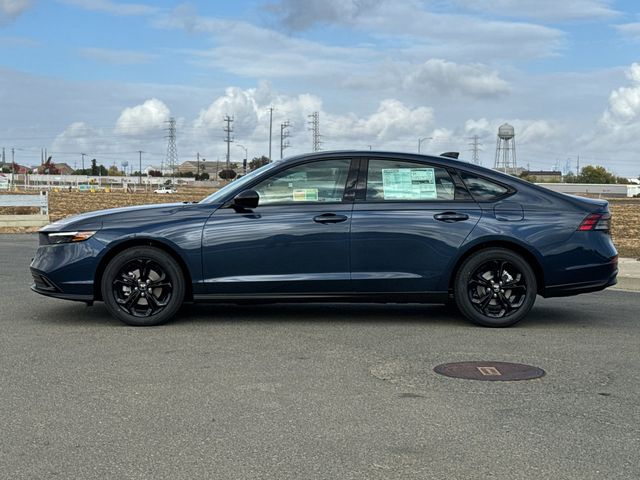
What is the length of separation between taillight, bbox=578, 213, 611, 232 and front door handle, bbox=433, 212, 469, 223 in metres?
1.13

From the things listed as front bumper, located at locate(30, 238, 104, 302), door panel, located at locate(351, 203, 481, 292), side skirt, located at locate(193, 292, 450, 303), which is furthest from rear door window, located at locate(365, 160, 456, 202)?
front bumper, located at locate(30, 238, 104, 302)

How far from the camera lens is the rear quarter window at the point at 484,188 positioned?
312 inches

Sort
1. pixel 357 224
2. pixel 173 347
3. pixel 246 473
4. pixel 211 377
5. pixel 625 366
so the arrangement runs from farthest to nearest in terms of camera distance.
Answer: pixel 357 224, pixel 173 347, pixel 625 366, pixel 211 377, pixel 246 473

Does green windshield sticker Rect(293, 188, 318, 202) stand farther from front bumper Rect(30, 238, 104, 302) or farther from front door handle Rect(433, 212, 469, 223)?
front bumper Rect(30, 238, 104, 302)

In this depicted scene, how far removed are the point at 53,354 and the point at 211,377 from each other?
1.51 metres

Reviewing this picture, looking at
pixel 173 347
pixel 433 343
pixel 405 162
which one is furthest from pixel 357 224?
pixel 173 347

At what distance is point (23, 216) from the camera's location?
75.6ft

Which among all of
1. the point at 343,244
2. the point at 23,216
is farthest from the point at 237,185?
the point at 23,216

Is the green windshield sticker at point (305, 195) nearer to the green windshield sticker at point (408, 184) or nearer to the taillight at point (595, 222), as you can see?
the green windshield sticker at point (408, 184)

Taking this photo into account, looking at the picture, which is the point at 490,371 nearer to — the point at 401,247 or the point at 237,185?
the point at 401,247

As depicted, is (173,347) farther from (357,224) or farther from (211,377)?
(357,224)

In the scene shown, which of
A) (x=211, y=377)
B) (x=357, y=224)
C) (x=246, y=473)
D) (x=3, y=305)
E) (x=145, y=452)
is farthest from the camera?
(x=3, y=305)

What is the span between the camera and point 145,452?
4.27 m

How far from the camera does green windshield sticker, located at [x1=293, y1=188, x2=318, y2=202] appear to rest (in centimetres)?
780
